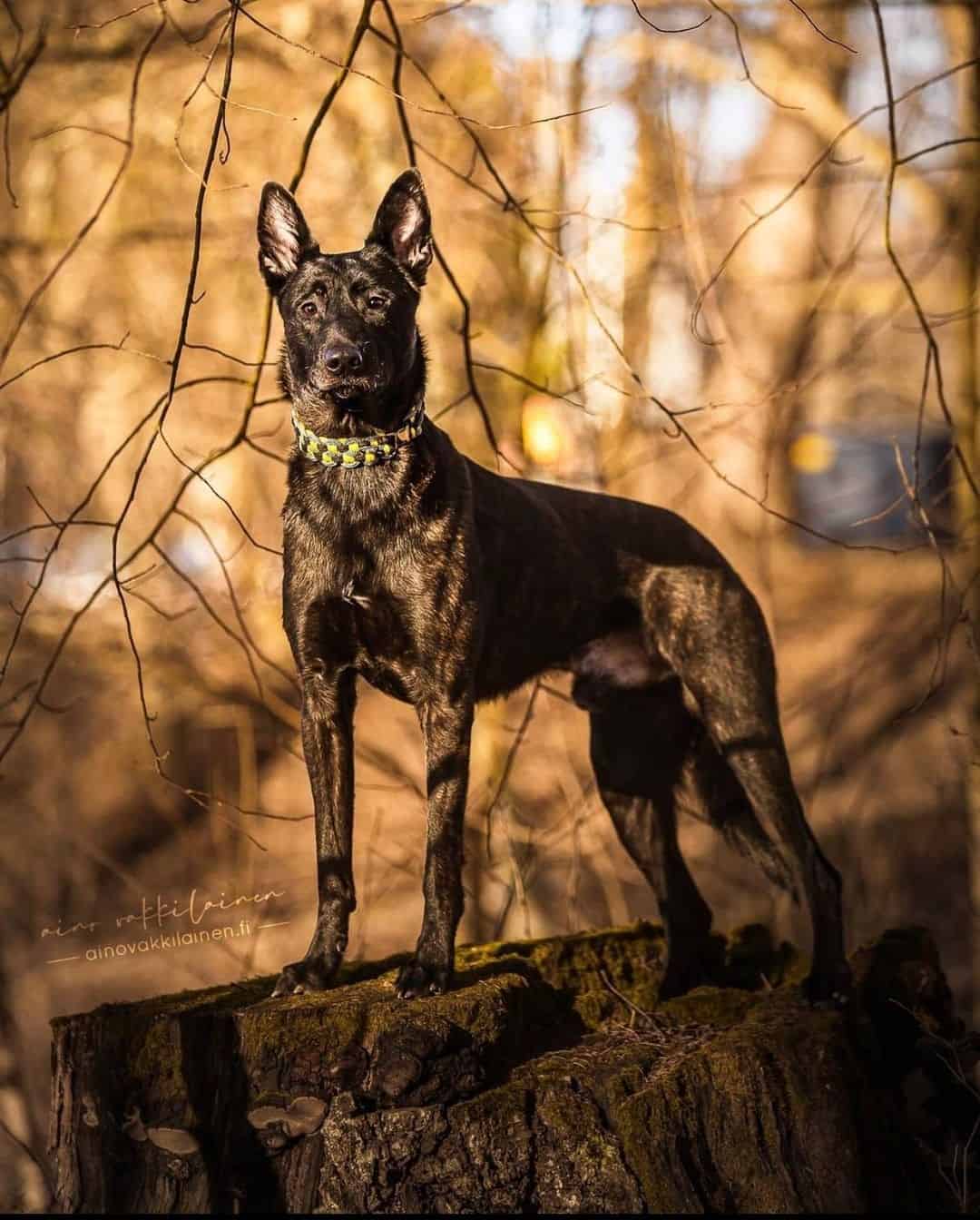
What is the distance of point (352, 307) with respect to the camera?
3705 mm

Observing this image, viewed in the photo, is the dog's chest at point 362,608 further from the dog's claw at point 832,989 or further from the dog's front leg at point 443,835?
the dog's claw at point 832,989

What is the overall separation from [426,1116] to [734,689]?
1.81m

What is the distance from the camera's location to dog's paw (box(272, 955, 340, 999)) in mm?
3824

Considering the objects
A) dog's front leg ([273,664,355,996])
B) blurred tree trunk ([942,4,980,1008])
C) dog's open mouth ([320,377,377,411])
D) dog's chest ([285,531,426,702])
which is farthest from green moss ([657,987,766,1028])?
blurred tree trunk ([942,4,980,1008])

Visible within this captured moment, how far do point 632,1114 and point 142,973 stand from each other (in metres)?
6.42

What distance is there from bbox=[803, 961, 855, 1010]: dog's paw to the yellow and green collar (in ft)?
6.96

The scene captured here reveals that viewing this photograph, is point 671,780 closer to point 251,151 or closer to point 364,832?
point 364,832

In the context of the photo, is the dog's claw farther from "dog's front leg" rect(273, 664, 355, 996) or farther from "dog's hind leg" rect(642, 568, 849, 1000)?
"dog's front leg" rect(273, 664, 355, 996)

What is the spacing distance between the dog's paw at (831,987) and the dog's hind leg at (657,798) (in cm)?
71

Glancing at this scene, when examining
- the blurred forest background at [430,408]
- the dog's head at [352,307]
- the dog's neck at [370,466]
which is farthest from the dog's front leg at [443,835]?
the blurred forest background at [430,408]

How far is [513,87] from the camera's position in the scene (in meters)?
8.33

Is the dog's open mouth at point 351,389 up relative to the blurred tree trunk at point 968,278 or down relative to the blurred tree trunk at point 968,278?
down

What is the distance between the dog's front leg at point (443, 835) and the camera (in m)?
3.77

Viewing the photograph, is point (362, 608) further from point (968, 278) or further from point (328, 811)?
point (968, 278)
